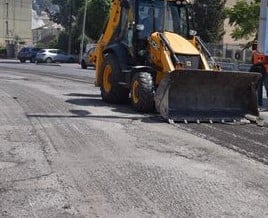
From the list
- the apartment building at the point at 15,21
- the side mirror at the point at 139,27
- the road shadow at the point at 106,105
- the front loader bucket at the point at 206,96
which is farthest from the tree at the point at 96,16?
the front loader bucket at the point at 206,96

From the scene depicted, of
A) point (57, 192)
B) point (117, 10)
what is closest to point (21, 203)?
point (57, 192)

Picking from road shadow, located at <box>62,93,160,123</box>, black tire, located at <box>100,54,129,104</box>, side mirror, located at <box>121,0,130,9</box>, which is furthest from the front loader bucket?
side mirror, located at <box>121,0,130,9</box>

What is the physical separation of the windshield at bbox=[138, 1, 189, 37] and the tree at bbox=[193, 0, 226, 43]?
152ft

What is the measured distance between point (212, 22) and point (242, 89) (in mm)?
49785

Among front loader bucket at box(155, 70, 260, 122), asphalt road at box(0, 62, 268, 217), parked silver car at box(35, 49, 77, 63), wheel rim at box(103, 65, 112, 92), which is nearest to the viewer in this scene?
asphalt road at box(0, 62, 268, 217)

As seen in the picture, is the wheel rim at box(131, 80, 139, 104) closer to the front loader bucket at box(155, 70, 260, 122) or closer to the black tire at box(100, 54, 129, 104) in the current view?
the front loader bucket at box(155, 70, 260, 122)

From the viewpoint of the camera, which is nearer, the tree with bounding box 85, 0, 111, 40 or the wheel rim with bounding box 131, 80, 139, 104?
the wheel rim with bounding box 131, 80, 139, 104

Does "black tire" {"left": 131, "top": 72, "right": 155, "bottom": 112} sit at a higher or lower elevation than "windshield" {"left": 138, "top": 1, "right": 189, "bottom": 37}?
lower

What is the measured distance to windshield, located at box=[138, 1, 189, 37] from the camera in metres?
15.2

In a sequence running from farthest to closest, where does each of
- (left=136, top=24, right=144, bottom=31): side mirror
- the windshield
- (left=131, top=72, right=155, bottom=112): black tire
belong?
the windshield < (left=136, top=24, right=144, bottom=31): side mirror < (left=131, top=72, right=155, bottom=112): black tire

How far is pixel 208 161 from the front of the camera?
8.74m

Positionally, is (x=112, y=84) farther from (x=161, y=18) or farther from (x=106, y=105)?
(x=161, y=18)

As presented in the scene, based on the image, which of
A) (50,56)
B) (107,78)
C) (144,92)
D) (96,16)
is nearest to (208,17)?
(96,16)

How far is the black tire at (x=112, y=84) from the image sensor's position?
1568cm
